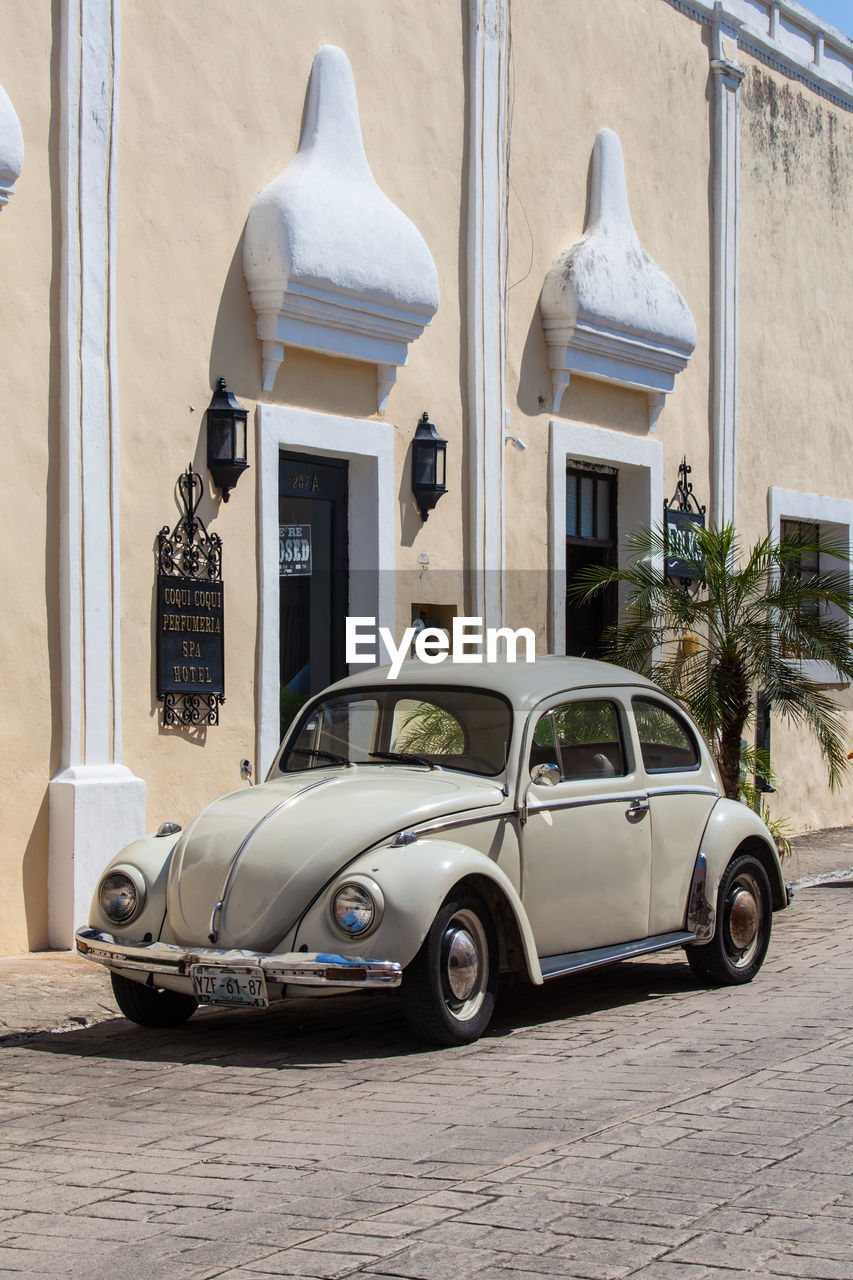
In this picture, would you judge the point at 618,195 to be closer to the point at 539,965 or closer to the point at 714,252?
the point at 714,252

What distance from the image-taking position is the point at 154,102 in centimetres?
1008

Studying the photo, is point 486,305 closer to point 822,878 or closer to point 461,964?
point 822,878

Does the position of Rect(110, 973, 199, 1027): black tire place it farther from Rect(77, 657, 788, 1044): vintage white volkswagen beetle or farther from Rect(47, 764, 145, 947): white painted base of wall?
Rect(47, 764, 145, 947): white painted base of wall

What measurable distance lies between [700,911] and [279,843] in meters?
2.47

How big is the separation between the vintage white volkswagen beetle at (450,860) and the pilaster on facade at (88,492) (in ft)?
6.19

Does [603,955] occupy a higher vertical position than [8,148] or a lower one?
lower

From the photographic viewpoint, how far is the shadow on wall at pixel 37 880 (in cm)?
919

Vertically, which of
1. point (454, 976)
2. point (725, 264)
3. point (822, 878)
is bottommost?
point (822, 878)

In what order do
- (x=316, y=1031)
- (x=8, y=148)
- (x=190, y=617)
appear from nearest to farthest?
1. (x=316, y=1031)
2. (x=8, y=148)
3. (x=190, y=617)

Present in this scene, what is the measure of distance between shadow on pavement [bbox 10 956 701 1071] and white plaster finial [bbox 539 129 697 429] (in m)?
6.56

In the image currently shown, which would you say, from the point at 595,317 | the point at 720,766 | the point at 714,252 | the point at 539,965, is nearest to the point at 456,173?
the point at 595,317

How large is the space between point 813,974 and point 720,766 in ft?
10.3

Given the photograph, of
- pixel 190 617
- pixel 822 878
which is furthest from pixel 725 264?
pixel 190 617

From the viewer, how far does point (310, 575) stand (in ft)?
38.1
